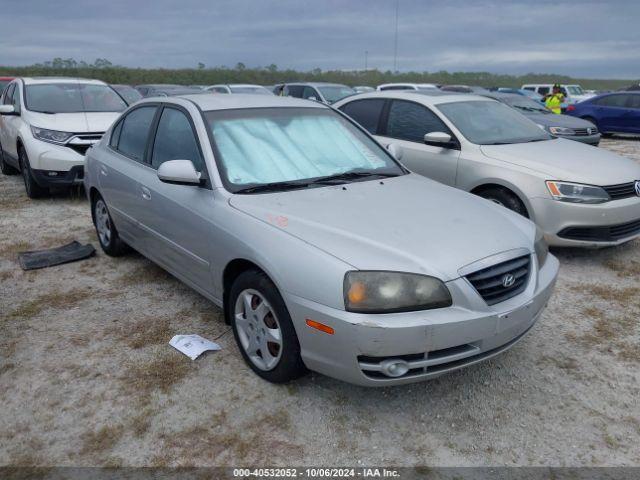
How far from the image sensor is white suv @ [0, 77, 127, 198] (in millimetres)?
7297

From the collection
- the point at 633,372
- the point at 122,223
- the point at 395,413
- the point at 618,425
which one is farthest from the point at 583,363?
the point at 122,223

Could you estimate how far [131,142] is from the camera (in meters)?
4.59

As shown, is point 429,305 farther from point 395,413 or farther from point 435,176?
point 435,176

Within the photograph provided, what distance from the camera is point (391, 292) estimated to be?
2.56 meters

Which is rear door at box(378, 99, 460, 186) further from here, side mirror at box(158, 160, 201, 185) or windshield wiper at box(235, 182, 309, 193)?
side mirror at box(158, 160, 201, 185)

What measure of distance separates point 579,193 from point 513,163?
69 centimetres

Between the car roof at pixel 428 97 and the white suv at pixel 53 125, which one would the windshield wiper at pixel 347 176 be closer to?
the car roof at pixel 428 97

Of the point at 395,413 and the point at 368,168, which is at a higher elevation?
the point at 368,168

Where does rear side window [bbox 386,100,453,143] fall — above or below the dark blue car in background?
above

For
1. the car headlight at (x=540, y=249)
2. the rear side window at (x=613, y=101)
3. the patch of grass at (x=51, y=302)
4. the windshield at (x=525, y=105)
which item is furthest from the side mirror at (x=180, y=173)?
the rear side window at (x=613, y=101)

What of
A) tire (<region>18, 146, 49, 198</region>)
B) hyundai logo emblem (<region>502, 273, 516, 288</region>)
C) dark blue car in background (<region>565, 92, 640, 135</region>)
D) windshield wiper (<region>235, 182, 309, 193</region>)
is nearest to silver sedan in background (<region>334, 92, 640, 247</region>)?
hyundai logo emblem (<region>502, 273, 516, 288</region>)

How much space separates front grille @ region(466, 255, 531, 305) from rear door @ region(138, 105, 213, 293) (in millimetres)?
1643

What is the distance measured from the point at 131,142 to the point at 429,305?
3.17m

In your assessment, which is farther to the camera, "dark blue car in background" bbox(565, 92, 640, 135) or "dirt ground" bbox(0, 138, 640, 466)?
"dark blue car in background" bbox(565, 92, 640, 135)
